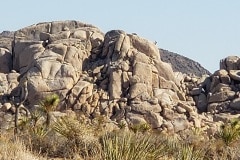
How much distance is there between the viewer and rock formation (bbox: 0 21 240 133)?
51.5 metres

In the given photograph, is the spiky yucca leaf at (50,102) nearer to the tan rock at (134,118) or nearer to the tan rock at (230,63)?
the tan rock at (134,118)

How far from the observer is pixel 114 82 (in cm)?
5456

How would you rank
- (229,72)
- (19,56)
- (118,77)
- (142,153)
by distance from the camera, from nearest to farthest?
1. (142,153)
2. (118,77)
3. (229,72)
4. (19,56)

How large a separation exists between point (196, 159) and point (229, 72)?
167ft

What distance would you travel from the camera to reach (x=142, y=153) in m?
8.12

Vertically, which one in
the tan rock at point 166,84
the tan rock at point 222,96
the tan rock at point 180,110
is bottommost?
the tan rock at point 180,110

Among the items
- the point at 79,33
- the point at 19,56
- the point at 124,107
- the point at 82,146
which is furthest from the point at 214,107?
the point at 82,146

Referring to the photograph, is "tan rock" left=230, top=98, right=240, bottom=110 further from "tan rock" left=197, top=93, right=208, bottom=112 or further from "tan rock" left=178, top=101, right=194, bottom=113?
"tan rock" left=178, top=101, right=194, bottom=113

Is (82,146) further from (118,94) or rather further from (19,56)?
(19,56)

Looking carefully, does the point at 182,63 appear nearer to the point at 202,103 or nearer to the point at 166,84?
the point at 202,103

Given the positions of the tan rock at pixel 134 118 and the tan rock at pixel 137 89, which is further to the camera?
the tan rock at pixel 137 89

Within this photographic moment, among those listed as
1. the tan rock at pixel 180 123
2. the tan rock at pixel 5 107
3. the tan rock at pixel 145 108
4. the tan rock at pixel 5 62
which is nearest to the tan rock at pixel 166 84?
the tan rock at pixel 145 108

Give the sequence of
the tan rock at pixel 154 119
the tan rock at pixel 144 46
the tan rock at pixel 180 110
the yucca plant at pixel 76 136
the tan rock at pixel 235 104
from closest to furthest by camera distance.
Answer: the yucca plant at pixel 76 136, the tan rock at pixel 154 119, the tan rock at pixel 180 110, the tan rock at pixel 235 104, the tan rock at pixel 144 46

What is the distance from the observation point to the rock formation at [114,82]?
5150 cm
